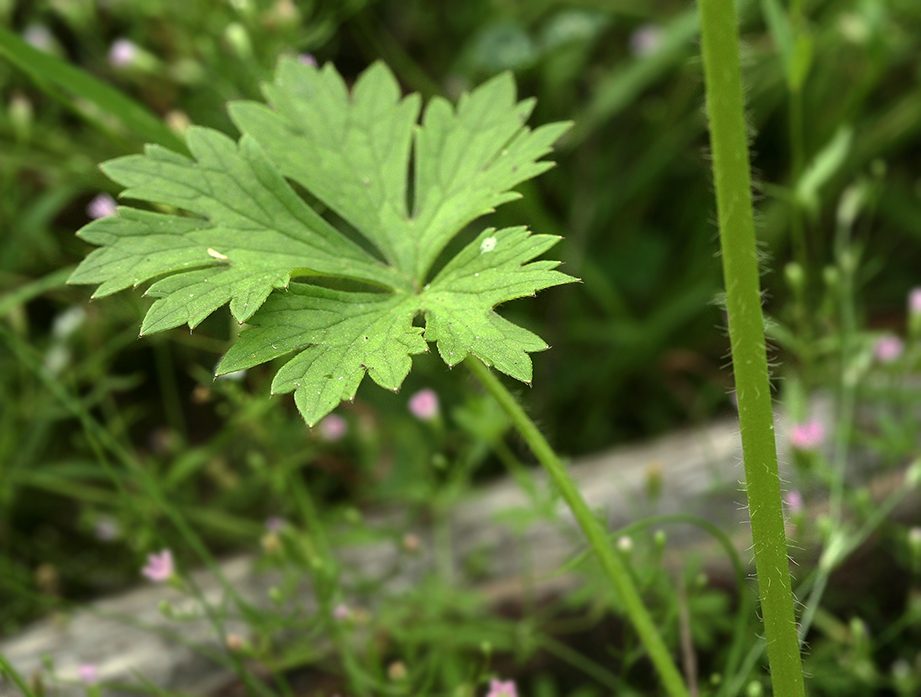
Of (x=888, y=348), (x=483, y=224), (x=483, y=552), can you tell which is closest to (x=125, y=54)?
(x=483, y=224)

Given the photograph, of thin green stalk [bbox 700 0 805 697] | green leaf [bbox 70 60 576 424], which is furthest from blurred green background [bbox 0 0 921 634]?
thin green stalk [bbox 700 0 805 697]

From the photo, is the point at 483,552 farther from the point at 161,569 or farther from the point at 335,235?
the point at 335,235

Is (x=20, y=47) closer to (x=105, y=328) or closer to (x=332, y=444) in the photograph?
(x=105, y=328)

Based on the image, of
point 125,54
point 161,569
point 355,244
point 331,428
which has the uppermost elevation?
point 125,54

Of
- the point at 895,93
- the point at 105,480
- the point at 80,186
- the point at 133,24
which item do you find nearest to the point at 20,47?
the point at 80,186

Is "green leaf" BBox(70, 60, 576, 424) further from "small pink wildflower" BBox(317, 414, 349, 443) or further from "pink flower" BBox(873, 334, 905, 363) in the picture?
"pink flower" BBox(873, 334, 905, 363)

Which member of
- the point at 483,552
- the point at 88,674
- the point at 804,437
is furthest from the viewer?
the point at 483,552
